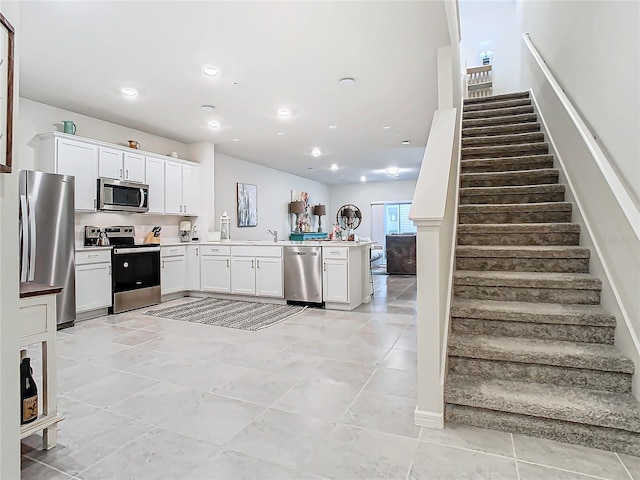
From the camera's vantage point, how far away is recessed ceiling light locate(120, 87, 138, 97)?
154 inches

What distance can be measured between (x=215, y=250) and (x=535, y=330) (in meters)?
4.63

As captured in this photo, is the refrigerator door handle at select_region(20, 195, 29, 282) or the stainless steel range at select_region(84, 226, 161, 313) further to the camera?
the stainless steel range at select_region(84, 226, 161, 313)

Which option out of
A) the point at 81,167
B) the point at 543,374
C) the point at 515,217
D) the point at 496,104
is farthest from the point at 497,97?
the point at 81,167

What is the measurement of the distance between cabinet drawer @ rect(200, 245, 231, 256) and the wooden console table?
3.83m

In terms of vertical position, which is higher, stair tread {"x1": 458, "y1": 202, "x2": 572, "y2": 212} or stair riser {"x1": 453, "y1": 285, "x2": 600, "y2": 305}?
stair tread {"x1": 458, "y1": 202, "x2": 572, "y2": 212}

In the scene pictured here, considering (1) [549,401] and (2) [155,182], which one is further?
(2) [155,182]

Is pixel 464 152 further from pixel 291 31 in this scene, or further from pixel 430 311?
pixel 430 311

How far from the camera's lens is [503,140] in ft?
13.9

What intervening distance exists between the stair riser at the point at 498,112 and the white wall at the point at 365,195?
5418mm

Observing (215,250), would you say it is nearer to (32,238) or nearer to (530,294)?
(32,238)

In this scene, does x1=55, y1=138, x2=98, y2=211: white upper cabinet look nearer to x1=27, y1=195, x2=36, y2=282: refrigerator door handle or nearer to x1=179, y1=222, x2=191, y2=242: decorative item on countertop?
x1=27, y1=195, x2=36, y2=282: refrigerator door handle

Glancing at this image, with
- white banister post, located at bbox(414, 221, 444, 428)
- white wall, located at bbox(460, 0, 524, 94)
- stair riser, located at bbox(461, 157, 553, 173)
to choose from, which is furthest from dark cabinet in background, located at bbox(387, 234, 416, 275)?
white banister post, located at bbox(414, 221, 444, 428)

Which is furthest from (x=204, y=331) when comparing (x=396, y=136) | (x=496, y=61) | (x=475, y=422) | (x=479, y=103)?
(x=496, y=61)

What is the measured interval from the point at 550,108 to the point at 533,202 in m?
1.20
